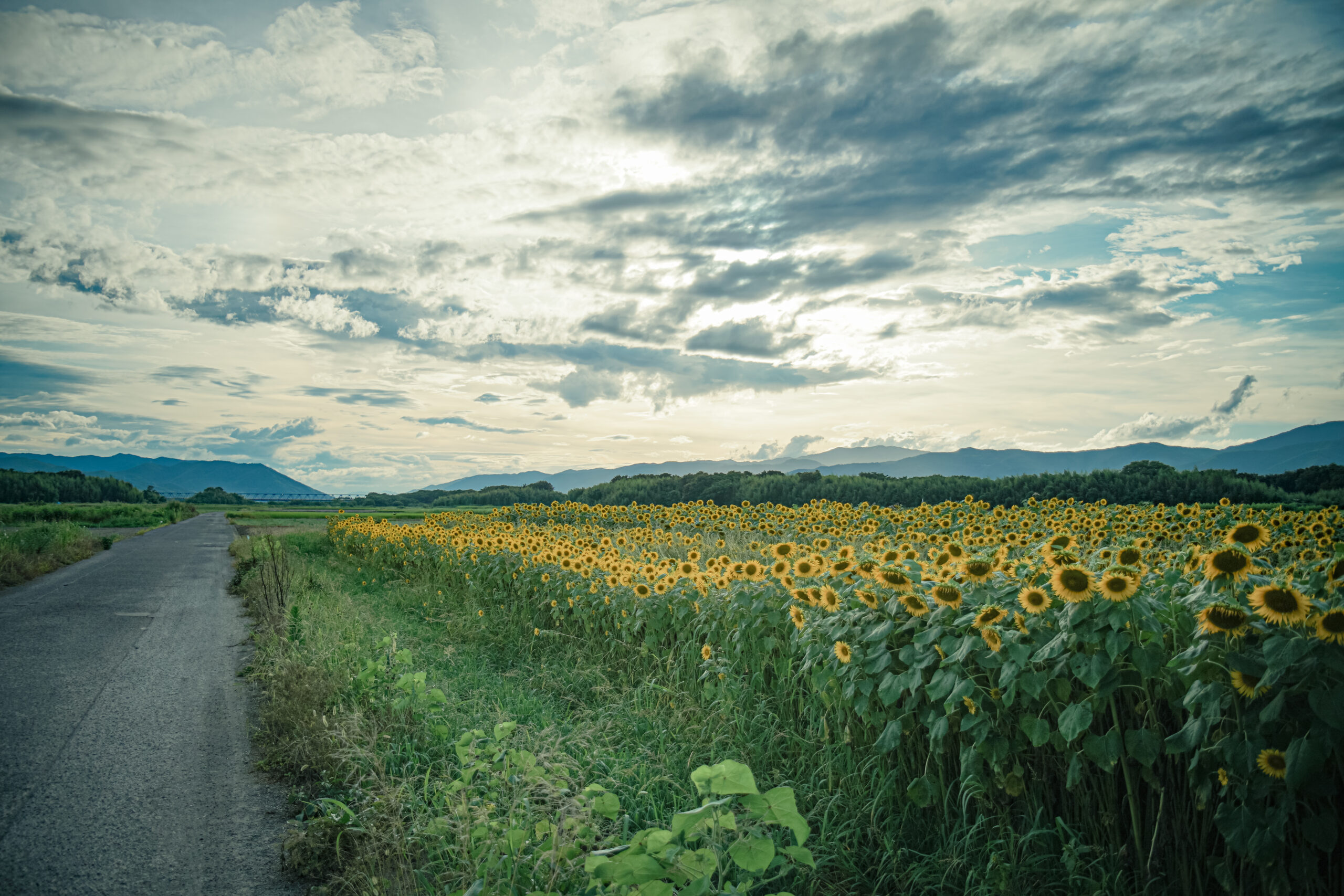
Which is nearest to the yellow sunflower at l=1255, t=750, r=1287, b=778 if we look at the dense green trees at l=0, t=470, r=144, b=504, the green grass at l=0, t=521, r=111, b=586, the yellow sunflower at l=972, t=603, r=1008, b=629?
the yellow sunflower at l=972, t=603, r=1008, b=629

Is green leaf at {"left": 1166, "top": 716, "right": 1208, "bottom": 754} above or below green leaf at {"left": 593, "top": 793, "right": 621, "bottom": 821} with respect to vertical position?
above

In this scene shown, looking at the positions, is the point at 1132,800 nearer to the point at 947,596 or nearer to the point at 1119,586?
the point at 1119,586

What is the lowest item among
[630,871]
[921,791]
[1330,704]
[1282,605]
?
[921,791]

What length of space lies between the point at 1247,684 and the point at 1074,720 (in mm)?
590

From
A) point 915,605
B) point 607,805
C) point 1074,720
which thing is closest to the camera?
point 607,805

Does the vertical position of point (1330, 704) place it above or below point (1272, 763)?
above

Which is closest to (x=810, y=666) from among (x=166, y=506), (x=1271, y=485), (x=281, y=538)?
(x=1271, y=485)

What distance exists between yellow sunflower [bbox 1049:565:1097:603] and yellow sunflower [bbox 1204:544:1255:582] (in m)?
0.41

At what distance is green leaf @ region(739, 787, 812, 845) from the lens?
2.00 meters

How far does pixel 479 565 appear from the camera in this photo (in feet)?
32.7

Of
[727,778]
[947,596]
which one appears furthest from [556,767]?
[947,596]

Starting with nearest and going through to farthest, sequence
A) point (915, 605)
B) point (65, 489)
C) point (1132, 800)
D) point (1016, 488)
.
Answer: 1. point (1132, 800)
2. point (915, 605)
3. point (1016, 488)
4. point (65, 489)

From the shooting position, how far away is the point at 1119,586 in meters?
2.79

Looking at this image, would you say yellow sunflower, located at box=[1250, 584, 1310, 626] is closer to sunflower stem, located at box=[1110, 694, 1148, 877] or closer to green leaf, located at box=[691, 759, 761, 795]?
sunflower stem, located at box=[1110, 694, 1148, 877]
